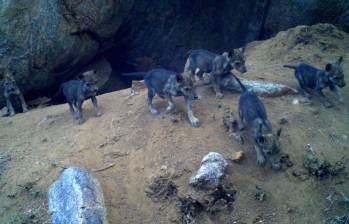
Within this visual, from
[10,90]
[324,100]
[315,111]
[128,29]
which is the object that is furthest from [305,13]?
[10,90]

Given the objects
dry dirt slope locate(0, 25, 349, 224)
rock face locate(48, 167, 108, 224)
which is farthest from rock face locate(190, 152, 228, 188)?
rock face locate(48, 167, 108, 224)

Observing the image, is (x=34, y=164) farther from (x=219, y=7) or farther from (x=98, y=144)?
(x=219, y=7)

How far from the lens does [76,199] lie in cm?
569

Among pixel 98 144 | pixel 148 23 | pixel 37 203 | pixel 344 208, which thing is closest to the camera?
pixel 344 208

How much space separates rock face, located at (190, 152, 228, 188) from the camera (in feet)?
19.9

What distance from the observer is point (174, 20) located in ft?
43.7

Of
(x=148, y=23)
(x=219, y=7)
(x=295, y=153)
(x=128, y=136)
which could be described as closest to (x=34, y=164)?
(x=128, y=136)

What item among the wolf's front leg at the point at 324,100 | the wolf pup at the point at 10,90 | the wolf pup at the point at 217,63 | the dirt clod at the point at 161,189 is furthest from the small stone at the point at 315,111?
the wolf pup at the point at 10,90

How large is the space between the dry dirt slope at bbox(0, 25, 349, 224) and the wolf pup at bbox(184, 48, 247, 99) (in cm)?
41

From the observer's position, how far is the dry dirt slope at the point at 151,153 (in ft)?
20.1

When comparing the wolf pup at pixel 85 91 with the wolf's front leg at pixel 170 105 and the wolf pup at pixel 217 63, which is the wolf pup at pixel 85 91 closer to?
the wolf's front leg at pixel 170 105

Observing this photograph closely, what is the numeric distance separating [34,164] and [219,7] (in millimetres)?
8965

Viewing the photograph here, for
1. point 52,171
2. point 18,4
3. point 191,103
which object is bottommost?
point 52,171

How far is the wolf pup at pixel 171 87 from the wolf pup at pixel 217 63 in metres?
0.88
